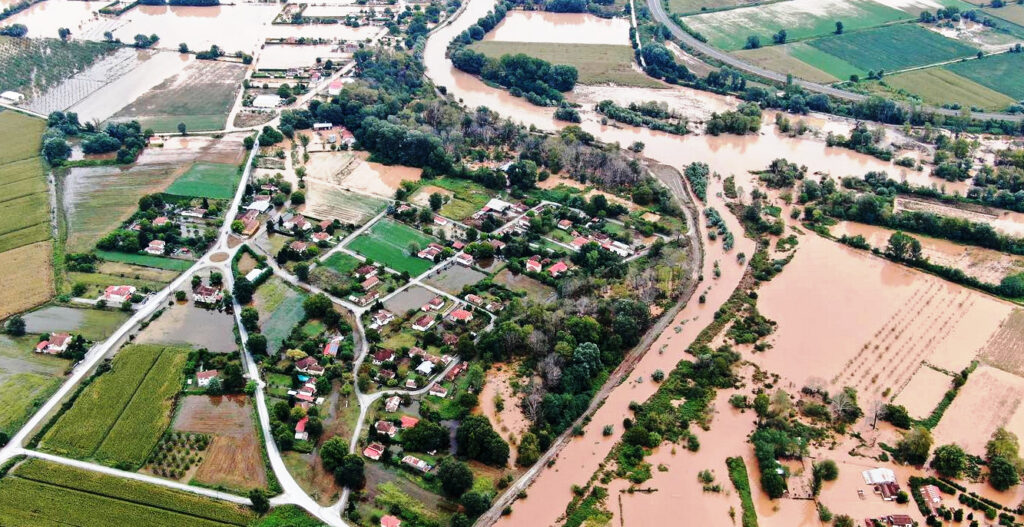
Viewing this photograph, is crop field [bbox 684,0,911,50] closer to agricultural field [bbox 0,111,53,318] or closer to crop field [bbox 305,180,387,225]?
crop field [bbox 305,180,387,225]

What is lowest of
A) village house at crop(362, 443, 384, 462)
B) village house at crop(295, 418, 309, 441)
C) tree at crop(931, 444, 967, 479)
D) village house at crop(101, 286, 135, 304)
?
tree at crop(931, 444, 967, 479)

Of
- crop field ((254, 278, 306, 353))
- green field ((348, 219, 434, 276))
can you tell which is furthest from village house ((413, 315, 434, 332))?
crop field ((254, 278, 306, 353))

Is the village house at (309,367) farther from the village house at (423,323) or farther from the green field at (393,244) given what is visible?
the green field at (393,244)

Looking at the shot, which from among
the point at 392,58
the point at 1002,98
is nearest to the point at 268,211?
the point at 392,58

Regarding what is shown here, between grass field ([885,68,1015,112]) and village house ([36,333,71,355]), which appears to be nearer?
village house ([36,333,71,355])

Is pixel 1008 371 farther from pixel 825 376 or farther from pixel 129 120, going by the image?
pixel 129 120

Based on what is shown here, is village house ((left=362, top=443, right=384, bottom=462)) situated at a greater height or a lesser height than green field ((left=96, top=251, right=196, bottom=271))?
lesser
